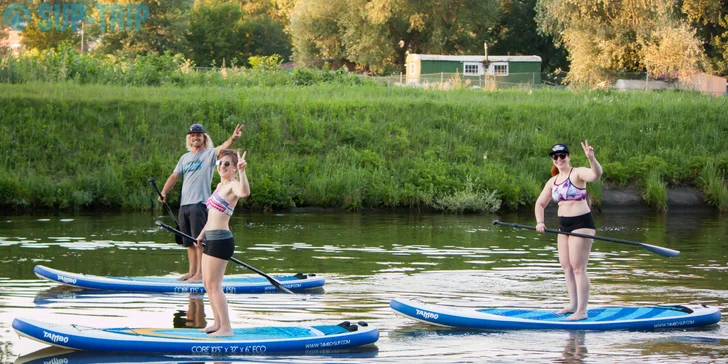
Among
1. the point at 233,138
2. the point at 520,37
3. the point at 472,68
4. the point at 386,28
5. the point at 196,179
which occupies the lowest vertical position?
the point at 196,179

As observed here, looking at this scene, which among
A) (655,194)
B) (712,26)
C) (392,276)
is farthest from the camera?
(712,26)

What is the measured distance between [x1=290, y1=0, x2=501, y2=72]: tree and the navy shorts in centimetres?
4689

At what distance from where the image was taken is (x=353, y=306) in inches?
421

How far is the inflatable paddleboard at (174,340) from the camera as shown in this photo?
8.10 meters

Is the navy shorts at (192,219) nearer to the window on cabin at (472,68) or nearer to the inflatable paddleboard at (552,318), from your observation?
the inflatable paddleboard at (552,318)

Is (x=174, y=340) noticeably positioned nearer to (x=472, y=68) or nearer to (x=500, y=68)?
(x=472, y=68)

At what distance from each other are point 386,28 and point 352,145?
34.5 metres

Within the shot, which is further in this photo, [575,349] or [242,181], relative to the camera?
[575,349]

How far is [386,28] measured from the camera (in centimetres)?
5938

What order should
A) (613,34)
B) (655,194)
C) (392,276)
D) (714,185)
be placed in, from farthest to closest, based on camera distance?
(613,34), (714,185), (655,194), (392,276)

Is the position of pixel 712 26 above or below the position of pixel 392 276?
above

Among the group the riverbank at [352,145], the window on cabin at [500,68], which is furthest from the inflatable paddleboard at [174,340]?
the window on cabin at [500,68]

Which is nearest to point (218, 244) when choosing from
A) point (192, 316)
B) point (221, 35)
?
point (192, 316)

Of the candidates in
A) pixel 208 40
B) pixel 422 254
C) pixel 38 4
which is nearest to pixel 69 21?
pixel 38 4
